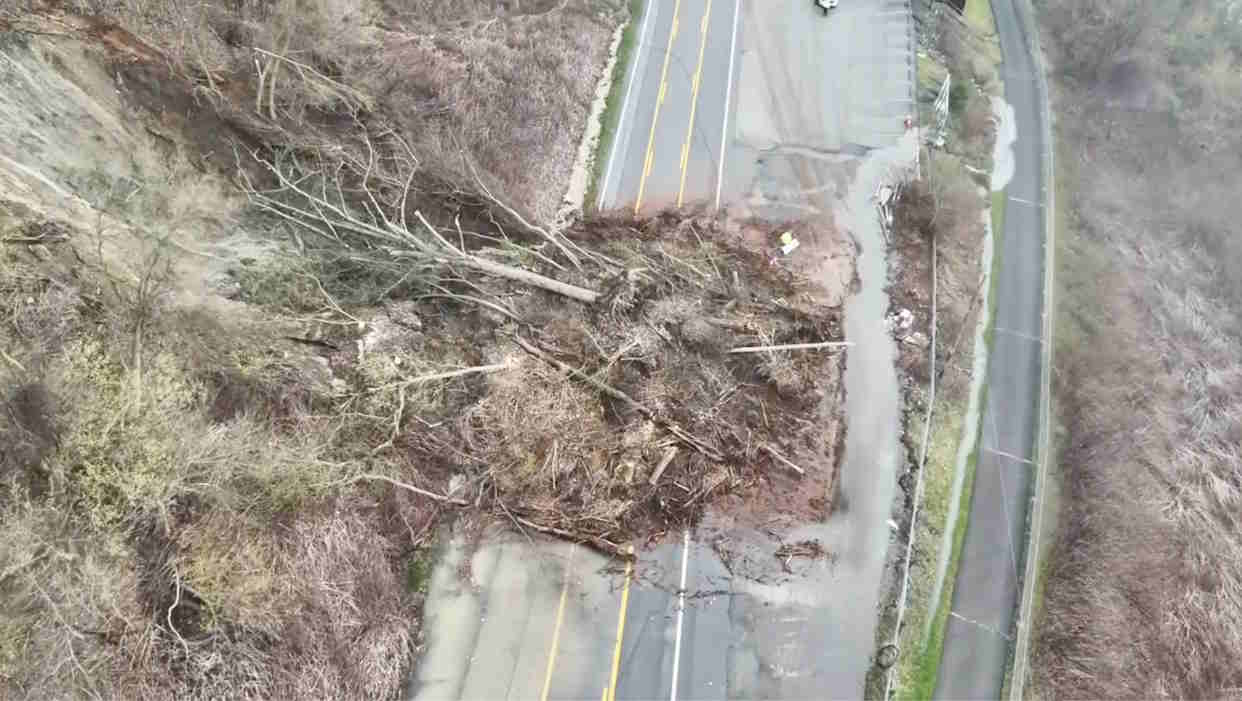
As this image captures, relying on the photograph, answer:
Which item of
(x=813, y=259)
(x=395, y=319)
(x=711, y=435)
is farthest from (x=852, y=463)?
(x=395, y=319)

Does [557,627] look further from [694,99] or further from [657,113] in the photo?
[694,99]

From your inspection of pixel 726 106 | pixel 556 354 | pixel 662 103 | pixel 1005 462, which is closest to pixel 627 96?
pixel 662 103

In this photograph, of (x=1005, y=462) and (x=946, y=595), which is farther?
(x=1005, y=462)

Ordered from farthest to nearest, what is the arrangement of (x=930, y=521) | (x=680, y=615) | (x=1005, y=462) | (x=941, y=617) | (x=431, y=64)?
(x=431, y=64) < (x=1005, y=462) < (x=930, y=521) < (x=941, y=617) < (x=680, y=615)

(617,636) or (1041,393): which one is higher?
(1041,393)

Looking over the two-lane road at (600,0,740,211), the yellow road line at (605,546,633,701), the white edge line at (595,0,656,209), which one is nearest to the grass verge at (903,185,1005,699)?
the yellow road line at (605,546,633,701)

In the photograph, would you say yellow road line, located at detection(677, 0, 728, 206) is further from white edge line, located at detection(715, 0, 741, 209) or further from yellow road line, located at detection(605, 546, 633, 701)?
yellow road line, located at detection(605, 546, 633, 701)

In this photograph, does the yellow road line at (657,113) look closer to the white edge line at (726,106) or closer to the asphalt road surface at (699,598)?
the asphalt road surface at (699,598)
